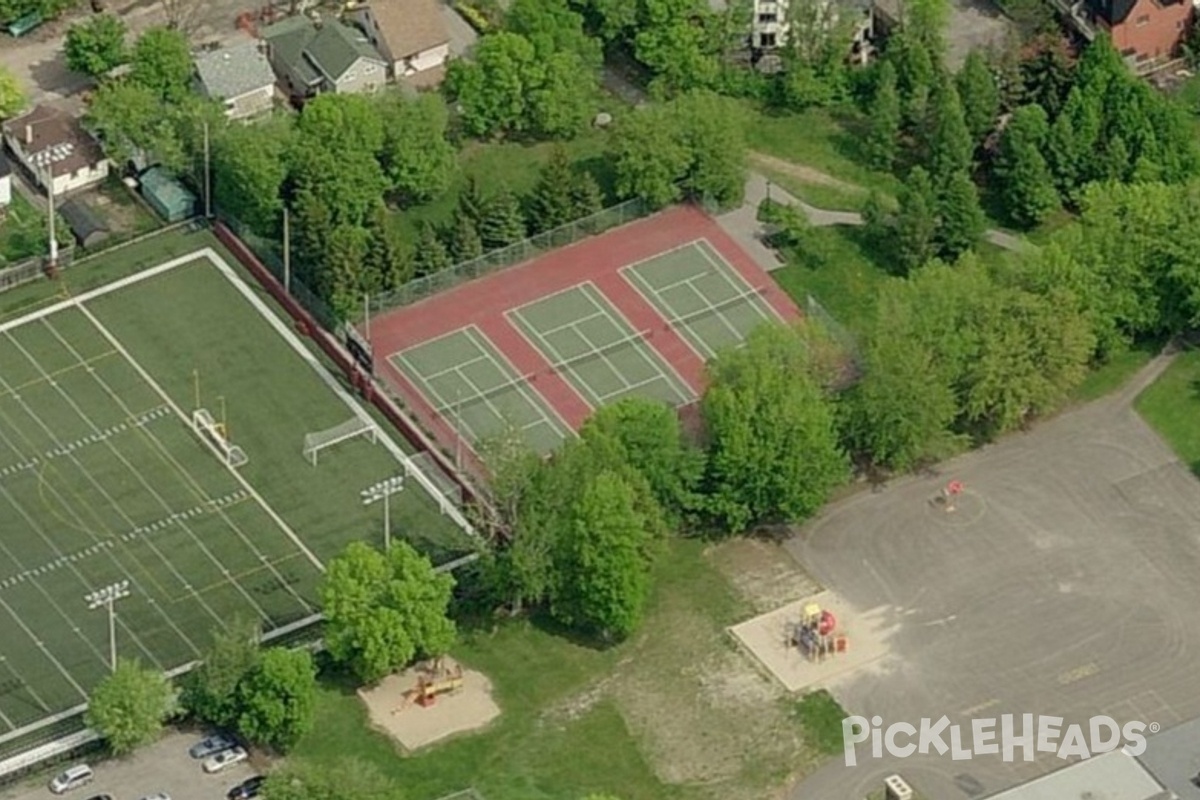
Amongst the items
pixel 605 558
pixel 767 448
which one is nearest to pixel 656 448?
pixel 767 448

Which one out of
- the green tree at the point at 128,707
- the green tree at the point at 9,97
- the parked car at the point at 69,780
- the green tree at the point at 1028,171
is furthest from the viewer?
the green tree at the point at 9,97

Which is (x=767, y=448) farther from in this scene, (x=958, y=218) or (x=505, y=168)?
(x=505, y=168)

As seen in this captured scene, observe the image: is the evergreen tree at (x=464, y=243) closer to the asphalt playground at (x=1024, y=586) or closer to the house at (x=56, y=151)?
the house at (x=56, y=151)

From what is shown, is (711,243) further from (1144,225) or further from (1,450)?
(1,450)

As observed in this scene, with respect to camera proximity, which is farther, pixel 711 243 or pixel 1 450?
pixel 711 243

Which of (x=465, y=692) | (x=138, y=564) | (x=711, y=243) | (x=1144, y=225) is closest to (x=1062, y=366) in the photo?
(x=1144, y=225)

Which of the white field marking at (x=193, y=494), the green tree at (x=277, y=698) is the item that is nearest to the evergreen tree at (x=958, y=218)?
the white field marking at (x=193, y=494)

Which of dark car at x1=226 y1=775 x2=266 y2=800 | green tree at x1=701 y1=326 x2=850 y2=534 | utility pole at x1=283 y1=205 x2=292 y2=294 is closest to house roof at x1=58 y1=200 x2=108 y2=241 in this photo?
utility pole at x1=283 y1=205 x2=292 y2=294
